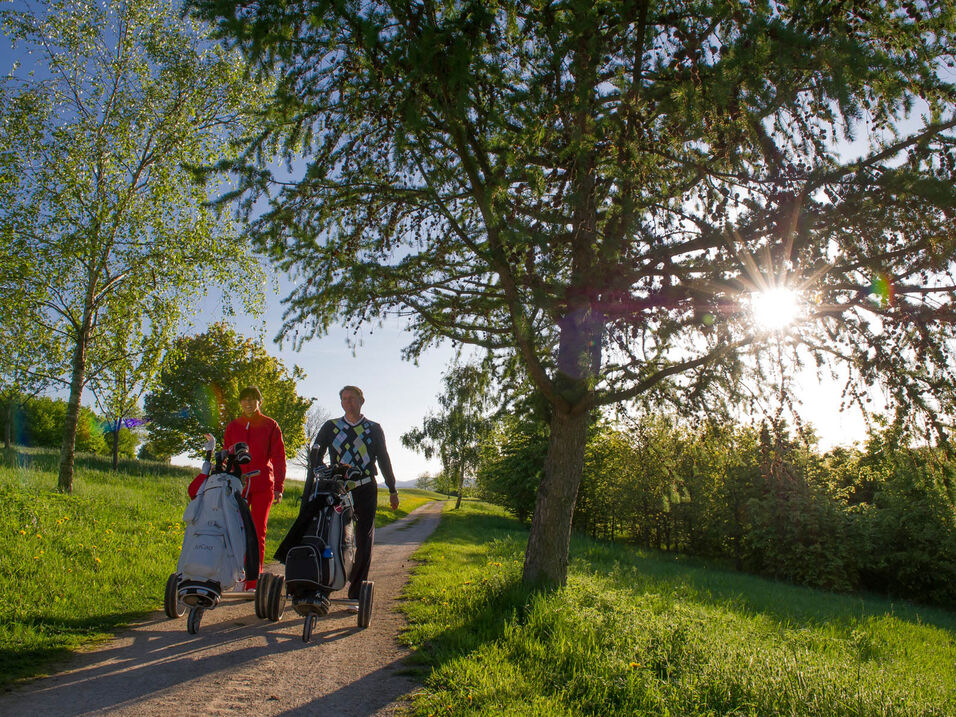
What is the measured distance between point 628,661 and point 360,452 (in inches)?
117

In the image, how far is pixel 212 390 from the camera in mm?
27375

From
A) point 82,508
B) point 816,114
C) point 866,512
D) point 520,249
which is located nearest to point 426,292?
point 520,249

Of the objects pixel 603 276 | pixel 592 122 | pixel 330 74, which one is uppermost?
pixel 330 74

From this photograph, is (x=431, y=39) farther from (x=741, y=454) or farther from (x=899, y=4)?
(x=741, y=454)

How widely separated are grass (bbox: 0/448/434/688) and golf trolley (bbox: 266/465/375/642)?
1240mm

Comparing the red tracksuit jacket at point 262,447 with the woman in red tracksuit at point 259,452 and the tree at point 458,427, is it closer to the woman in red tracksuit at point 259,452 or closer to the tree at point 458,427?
the woman in red tracksuit at point 259,452

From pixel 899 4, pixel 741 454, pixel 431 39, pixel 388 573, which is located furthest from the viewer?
pixel 388 573

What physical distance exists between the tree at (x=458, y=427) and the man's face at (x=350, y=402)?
252cm

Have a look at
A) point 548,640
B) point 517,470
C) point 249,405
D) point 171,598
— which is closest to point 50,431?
point 517,470

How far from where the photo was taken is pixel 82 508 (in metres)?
9.38

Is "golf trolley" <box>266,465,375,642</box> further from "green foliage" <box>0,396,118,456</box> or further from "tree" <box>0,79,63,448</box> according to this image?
"green foliage" <box>0,396,118,456</box>

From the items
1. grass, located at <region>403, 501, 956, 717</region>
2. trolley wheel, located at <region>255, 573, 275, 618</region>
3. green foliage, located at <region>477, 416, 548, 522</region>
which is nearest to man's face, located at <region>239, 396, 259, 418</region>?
trolley wheel, located at <region>255, 573, 275, 618</region>

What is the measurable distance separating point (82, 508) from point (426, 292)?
282 inches

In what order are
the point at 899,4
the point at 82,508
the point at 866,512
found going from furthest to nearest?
the point at 866,512
the point at 82,508
the point at 899,4
